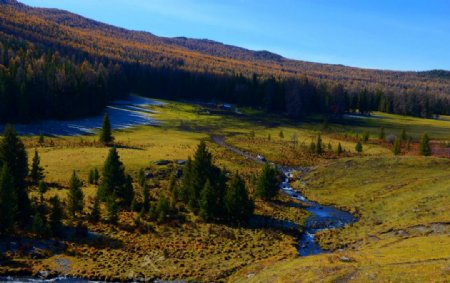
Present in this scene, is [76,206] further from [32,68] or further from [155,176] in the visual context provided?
[32,68]

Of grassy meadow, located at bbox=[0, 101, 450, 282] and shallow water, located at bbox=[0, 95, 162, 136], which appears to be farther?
shallow water, located at bbox=[0, 95, 162, 136]

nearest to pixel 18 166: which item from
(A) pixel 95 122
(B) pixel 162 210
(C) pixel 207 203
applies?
(B) pixel 162 210

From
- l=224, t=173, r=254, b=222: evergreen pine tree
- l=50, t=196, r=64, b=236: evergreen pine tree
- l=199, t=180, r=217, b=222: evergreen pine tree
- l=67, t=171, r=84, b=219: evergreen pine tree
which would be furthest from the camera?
l=224, t=173, r=254, b=222: evergreen pine tree

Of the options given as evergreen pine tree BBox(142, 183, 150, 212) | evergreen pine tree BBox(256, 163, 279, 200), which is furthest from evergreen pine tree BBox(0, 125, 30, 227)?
evergreen pine tree BBox(256, 163, 279, 200)

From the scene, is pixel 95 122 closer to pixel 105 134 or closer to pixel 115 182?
pixel 105 134

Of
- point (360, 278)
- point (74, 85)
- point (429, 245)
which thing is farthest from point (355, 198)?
point (74, 85)

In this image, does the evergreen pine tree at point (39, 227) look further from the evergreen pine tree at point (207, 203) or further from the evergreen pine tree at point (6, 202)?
the evergreen pine tree at point (207, 203)

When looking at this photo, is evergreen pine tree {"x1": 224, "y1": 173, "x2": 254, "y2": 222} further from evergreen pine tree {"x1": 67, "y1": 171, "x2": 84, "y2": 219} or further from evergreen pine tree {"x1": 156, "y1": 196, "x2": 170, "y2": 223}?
evergreen pine tree {"x1": 67, "y1": 171, "x2": 84, "y2": 219}
